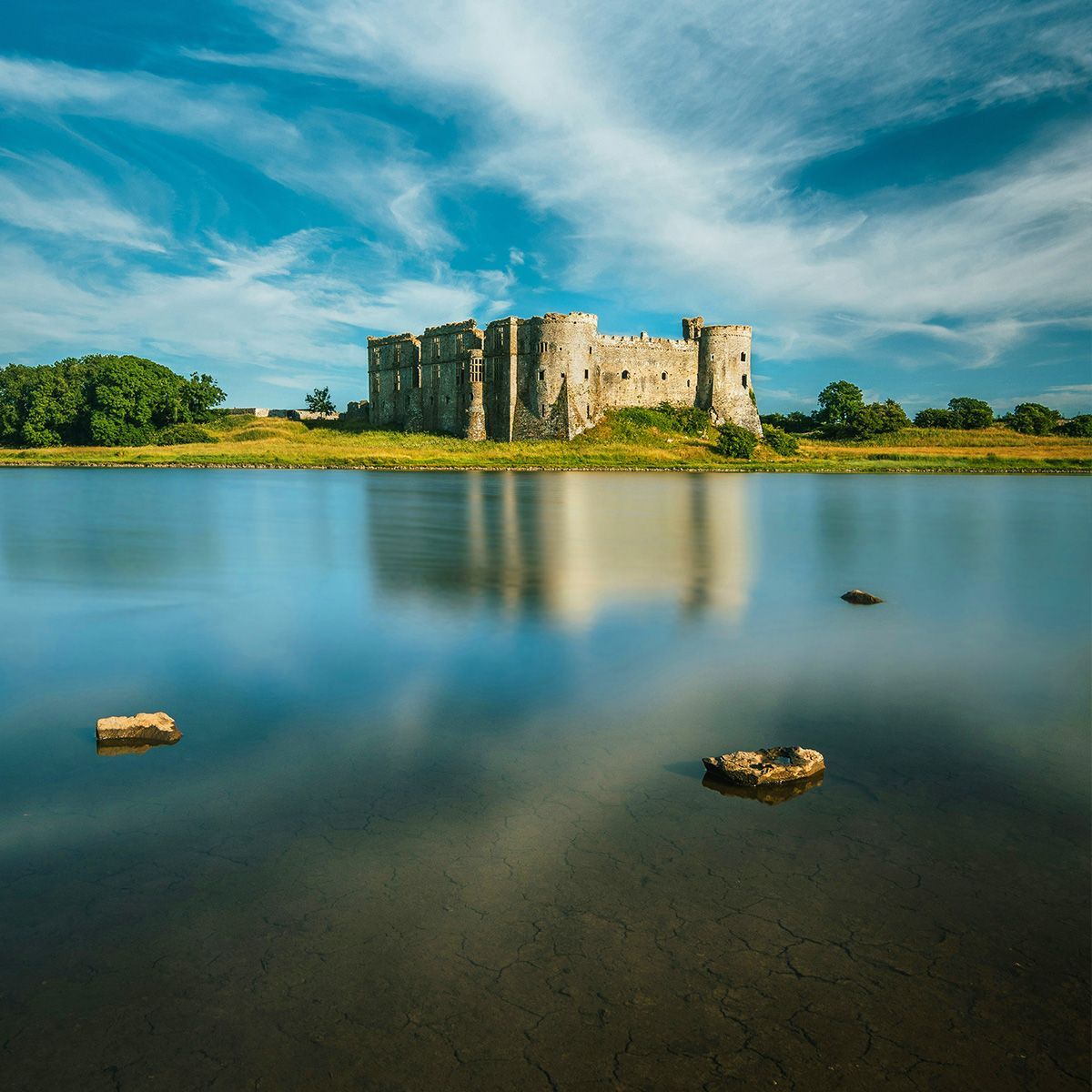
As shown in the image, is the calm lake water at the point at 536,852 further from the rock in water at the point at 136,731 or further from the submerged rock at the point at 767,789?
the rock in water at the point at 136,731

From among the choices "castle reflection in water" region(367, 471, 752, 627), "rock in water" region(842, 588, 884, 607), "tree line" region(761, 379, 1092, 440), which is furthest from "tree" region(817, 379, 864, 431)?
"rock in water" region(842, 588, 884, 607)

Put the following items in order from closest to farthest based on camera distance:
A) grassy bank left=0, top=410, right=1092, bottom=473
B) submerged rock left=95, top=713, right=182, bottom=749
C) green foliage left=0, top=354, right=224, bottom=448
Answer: submerged rock left=95, top=713, right=182, bottom=749 → grassy bank left=0, top=410, right=1092, bottom=473 → green foliage left=0, top=354, right=224, bottom=448

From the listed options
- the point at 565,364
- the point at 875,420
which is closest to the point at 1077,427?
the point at 875,420

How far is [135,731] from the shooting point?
741cm

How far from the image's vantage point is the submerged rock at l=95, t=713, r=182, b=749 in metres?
7.37

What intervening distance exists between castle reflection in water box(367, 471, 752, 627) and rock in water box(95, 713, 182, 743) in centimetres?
628

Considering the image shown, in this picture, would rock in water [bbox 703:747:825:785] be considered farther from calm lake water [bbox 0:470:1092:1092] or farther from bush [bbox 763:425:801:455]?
bush [bbox 763:425:801:455]

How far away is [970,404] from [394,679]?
104 meters

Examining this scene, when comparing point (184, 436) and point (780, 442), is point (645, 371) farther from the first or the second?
point (184, 436)

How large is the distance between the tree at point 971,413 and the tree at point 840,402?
469 inches

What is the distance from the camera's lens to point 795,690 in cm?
921

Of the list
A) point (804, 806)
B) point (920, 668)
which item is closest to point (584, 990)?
point (804, 806)

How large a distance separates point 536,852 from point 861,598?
11.2 metres

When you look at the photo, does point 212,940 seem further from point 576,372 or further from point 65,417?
point 65,417
